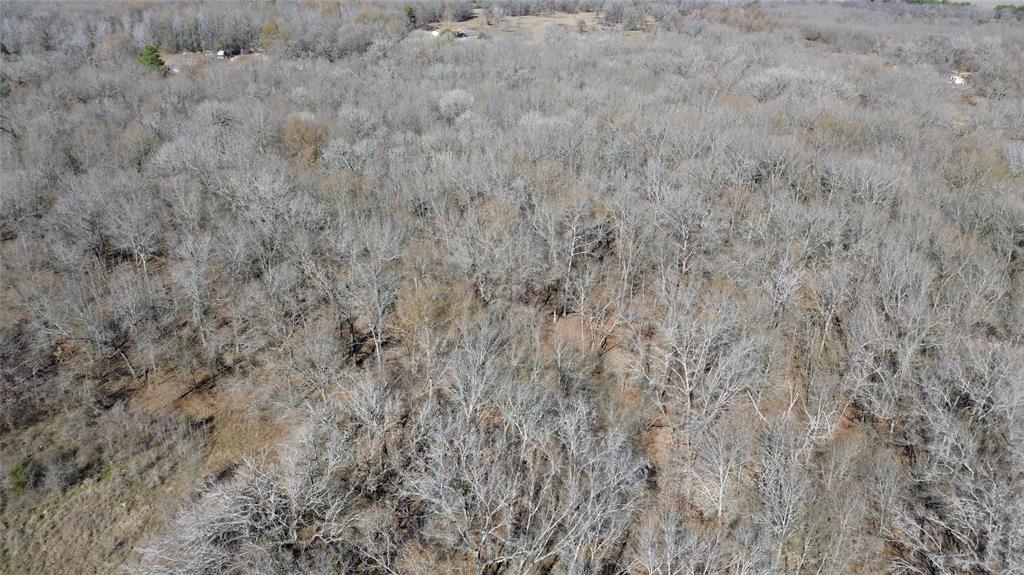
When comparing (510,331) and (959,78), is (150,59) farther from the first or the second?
(959,78)

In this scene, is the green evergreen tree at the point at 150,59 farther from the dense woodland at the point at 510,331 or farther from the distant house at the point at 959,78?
the distant house at the point at 959,78

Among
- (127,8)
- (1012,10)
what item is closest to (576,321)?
(127,8)

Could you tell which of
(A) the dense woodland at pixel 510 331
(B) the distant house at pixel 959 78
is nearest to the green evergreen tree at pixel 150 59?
(A) the dense woodland at pixel 510 331

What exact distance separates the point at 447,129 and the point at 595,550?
105 feet

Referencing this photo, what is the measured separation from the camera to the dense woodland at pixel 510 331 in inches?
581

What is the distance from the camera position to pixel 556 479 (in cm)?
1662

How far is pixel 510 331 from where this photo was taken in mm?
23406

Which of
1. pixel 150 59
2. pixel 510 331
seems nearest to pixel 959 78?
pixel 510 331

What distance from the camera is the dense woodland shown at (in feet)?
48.4

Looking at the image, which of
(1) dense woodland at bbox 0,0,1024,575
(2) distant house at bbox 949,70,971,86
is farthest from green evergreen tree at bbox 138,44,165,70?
(2) distant house at bbox 949,70,971,86

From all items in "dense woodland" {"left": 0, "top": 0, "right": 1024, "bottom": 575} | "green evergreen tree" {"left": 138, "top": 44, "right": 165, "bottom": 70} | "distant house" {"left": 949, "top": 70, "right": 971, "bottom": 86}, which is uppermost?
"green evergreen tree" {"left": 138, "top": 44, "right": 165, "bottom": 70}

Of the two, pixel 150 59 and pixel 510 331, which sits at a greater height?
pixel 150 59

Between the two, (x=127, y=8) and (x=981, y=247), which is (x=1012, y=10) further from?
(x=127, y=8)

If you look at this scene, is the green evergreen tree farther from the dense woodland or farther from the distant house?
the distant house
